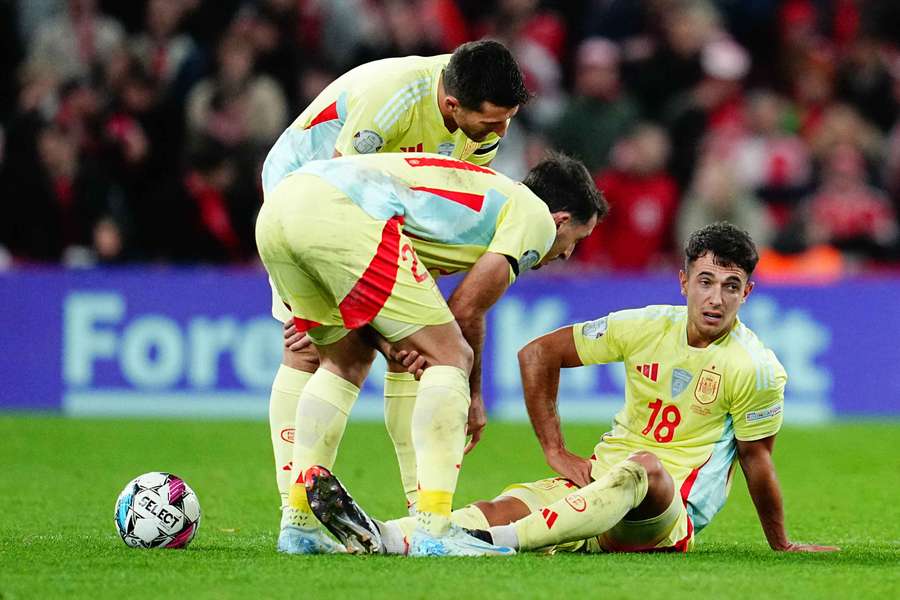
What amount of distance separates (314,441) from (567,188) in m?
1.31

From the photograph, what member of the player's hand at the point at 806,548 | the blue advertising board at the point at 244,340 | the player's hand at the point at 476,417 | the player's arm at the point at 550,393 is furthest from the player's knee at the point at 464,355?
the blue advertising board at the point at 244,340

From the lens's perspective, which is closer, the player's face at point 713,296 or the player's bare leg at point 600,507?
the player's bare leg at point 600,507

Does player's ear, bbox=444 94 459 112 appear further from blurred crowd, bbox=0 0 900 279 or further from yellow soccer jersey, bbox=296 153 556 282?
blurred crowd, bbox=0 0 900 279

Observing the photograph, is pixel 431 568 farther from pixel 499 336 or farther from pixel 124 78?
pixel 124 78

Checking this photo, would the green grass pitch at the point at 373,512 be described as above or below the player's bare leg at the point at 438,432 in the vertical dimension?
below

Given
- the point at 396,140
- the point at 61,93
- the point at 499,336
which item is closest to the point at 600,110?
the point at 499,336

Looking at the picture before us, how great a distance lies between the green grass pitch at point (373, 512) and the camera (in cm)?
456

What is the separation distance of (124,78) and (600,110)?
13.5 ft

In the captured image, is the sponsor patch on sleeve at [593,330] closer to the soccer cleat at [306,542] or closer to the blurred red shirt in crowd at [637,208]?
the soccer cleat at [306,542]

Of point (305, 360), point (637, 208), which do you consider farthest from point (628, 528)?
point (637, 208)

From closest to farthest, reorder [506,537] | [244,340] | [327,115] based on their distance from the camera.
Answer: [506,537], [327,115], [244,340]

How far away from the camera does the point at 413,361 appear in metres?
5.21

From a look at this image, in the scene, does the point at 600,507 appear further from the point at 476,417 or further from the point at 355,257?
the point at 355,257

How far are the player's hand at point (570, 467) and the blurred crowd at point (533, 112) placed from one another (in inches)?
270
